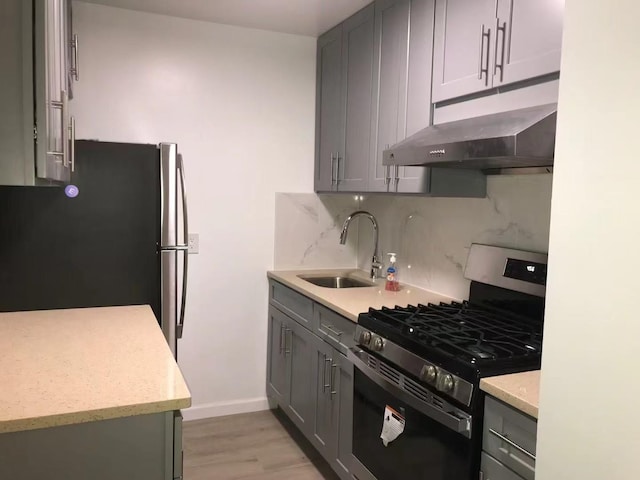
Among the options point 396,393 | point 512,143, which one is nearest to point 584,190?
point 512,143

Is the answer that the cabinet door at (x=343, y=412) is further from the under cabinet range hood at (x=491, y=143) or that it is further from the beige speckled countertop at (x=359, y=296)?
the under cabinet range hood at (x=491, y=143)

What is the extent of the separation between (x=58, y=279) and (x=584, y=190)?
2151 mm

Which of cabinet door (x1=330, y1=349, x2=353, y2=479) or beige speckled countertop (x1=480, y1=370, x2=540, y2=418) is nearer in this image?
beige speckled countertop (x1=480, y1=370, x2=540, y2=418)

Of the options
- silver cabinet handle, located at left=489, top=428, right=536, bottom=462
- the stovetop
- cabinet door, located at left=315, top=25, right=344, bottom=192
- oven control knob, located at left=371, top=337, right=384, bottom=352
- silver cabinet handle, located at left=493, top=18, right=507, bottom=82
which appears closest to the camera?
silver cabinet handle, located at left=489, top=428, right=536, bottom=462

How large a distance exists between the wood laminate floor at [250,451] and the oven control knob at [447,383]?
1.32 meters

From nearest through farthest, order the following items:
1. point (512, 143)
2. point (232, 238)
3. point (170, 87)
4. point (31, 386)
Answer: point (31, 386)
point (512, 143)
point (170, 87)
point (232, 238)

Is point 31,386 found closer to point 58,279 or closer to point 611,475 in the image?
point 58,279

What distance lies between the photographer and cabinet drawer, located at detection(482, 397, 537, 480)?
4.51ft

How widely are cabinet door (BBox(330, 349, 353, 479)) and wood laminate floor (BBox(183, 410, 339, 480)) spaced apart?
0.34 m

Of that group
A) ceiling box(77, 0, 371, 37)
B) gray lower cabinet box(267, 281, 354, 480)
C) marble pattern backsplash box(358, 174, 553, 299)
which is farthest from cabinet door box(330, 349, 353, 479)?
ceiling box(77, 0, 371, 37)

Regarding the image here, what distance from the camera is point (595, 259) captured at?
1.04 m

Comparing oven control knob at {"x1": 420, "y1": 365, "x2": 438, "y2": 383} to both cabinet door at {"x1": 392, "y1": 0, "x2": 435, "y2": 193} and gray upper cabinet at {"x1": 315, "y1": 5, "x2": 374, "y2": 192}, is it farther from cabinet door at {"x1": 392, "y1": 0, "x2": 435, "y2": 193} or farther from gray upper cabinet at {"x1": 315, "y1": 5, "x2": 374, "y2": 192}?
gray upper cabinet at {"x1": 315, "y1": 5, "x2": 374, "y2": 192}

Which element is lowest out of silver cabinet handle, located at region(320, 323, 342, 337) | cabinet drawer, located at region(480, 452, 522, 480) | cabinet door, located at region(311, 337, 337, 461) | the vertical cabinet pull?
cabinet door, located at region(311, 337, 337, 461)

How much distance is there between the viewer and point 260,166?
3.36m
